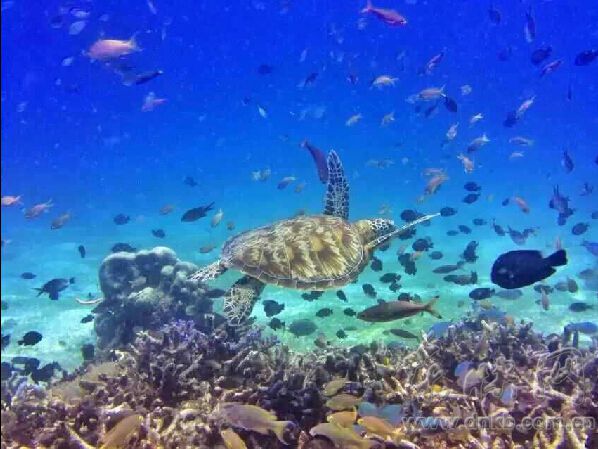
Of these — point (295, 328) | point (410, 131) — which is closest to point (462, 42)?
point (410, 131)

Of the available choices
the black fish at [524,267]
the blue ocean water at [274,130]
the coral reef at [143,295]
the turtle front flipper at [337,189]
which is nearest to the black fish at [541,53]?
the blue ocean water at [274,130]

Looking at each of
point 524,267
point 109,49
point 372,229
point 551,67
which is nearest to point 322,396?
point 524,267

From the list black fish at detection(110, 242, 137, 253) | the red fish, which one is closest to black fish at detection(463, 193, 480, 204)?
the red fish

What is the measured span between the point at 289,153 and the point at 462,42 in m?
50.7

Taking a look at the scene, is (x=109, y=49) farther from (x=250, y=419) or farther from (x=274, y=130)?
(x=274, y=130)

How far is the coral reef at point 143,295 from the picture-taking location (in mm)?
10039

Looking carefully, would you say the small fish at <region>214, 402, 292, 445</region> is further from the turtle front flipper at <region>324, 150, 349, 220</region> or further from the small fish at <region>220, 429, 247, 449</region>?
the turtle front flipper at <region>324, 150, 349, 220</region>

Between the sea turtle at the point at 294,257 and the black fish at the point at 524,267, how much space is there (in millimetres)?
1771

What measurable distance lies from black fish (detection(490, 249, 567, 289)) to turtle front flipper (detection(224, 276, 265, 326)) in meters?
3.49

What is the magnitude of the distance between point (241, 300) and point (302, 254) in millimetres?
1200

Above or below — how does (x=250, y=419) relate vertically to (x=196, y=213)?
below

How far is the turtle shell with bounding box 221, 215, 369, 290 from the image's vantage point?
6.41m

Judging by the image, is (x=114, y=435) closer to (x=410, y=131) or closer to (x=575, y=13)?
(x=575, y=13)

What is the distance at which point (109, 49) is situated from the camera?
35.1 feet
